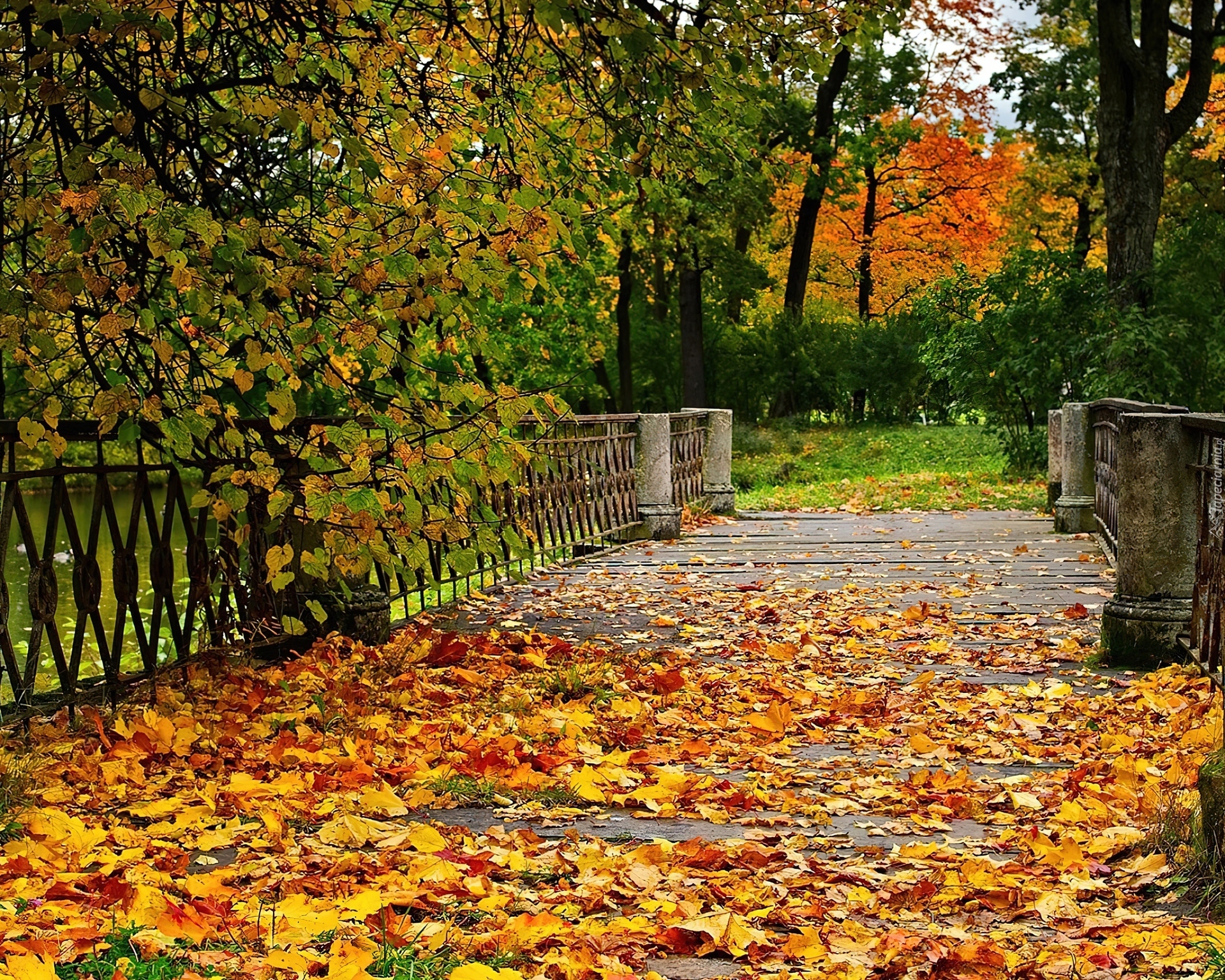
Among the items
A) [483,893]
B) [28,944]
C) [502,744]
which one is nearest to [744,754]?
[502,744]

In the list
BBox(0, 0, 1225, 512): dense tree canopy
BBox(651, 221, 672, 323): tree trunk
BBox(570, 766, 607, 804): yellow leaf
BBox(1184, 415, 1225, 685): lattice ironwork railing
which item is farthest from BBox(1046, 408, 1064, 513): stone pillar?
BBox(651, 221, 672, 323): tree trunk


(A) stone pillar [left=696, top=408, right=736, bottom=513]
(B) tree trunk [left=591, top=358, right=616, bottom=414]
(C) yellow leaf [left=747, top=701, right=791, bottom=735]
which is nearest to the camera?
(C) yellow leaf [left=747, top=701, right=791, bottom=735]

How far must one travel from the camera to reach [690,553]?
11688 millimetres

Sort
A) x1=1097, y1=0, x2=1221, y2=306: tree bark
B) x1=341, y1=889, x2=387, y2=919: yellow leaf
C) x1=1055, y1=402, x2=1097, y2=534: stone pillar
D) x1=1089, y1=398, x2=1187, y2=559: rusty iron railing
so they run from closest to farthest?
x1=341, y1=889, x2=387, y2=919: yellow leaf, x1=1089, y1=398, x2=1187, y2=559: rusty iron railing, x1=1055, y1=402, x2=1097, y2=534: stone pillar, x1=1097, y1=0, x2=1221, y2=306: tree bark

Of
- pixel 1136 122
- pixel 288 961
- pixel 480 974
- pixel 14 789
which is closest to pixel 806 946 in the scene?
pixel 480 974

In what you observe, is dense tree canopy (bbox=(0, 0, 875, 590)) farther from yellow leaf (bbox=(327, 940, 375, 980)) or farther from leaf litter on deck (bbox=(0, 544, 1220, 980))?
yellow leaf (bbox=(327, 940, 375, 980))

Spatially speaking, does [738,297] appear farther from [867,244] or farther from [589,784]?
[589,784]

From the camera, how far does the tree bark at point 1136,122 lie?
14641 mm

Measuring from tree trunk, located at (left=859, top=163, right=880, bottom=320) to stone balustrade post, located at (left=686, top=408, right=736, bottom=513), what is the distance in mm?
19466

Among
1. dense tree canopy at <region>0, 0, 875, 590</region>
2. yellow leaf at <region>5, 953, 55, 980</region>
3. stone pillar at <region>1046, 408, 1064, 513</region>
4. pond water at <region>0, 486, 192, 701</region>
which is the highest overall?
dense tree canopy at <region>0, 0, 875, 590</region>

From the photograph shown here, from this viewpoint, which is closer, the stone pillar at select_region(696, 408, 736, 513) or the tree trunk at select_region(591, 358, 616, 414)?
the stone pillar at select_region(696, 408, 736, 513)

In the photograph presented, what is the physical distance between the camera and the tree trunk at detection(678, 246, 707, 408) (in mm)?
23906

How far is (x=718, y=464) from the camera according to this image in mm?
15633

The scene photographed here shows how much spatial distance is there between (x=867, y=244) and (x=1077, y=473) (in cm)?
2455
